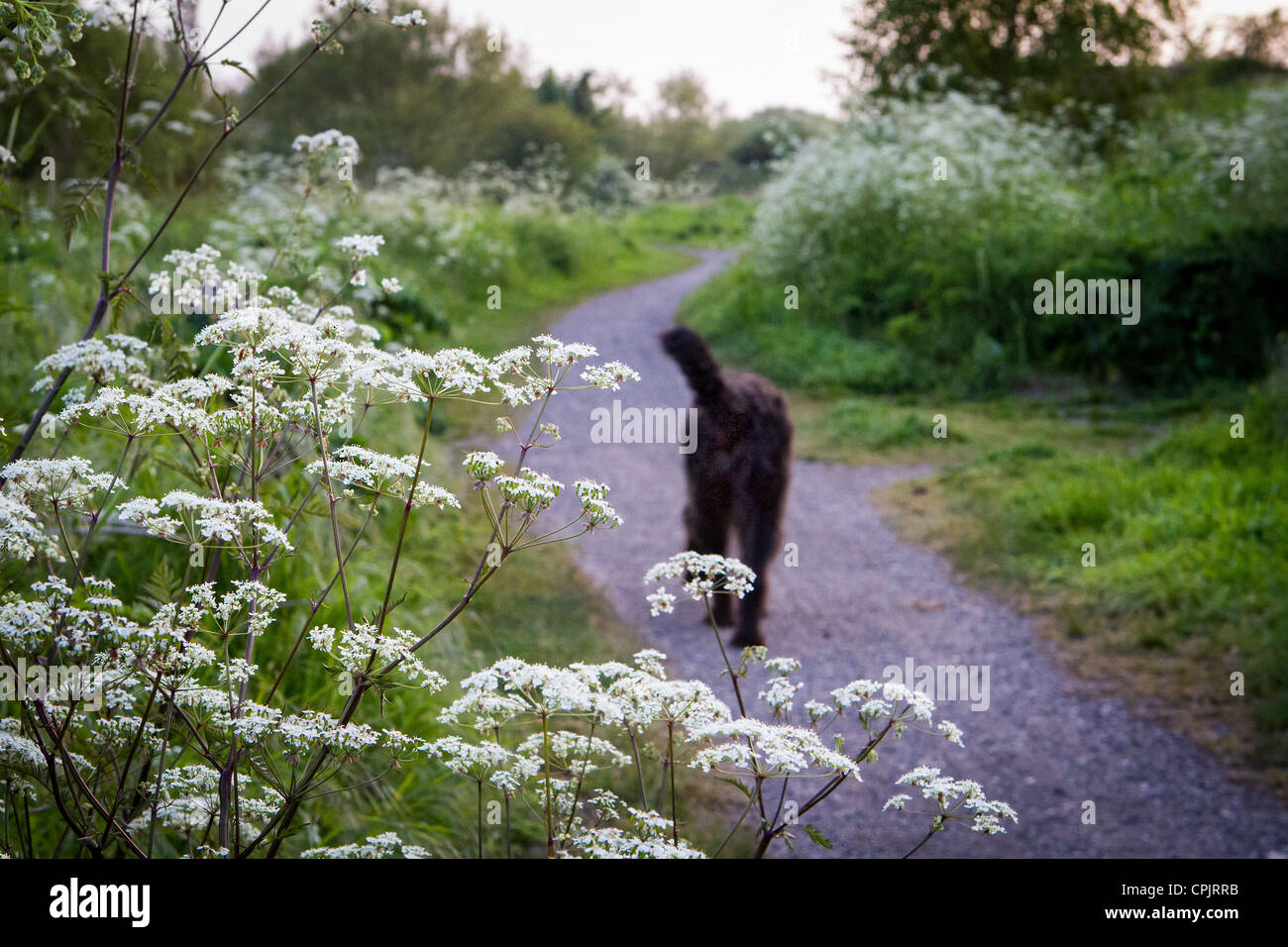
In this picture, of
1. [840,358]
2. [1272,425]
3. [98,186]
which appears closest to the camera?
[98,186]

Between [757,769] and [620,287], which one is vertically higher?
[620,287]

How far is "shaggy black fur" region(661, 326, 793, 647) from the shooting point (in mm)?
3973

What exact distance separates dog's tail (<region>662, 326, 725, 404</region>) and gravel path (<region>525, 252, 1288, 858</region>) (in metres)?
0.27

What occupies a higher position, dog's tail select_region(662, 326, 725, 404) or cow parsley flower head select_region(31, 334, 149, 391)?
dog's tail select_region(662, 326, 725, 404)

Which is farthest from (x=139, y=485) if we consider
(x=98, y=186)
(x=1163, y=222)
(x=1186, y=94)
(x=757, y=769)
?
(x=1186, y=94)

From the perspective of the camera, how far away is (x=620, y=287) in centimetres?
995

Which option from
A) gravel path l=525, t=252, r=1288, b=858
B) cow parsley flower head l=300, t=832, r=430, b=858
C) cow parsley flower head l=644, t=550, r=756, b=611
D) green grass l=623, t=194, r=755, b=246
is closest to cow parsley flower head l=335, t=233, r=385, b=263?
gravel path l=525, t=252, r=1288, b=858

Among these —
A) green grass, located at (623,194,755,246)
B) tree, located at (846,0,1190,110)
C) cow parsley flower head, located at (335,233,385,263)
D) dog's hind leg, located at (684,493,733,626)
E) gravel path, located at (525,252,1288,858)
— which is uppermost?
tree, located at (846,0,1190,110)

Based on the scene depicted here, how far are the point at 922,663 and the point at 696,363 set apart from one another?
1556 mm

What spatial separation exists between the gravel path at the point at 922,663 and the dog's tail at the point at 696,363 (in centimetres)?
27

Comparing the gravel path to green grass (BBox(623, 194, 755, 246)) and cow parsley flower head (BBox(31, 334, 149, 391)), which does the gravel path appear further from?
green grass (BBox(623, 194, 755, 246))

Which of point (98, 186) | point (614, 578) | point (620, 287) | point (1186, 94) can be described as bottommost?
point (614, 578)

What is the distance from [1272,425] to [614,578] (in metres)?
4.36
